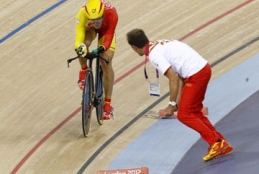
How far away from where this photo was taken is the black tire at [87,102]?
8484mm

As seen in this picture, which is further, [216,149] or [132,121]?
[132,121]

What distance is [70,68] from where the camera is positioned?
33.9ft

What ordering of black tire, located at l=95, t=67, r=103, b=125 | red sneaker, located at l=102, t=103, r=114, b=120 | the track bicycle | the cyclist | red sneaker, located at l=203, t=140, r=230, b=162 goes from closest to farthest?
red sneaker, located at l=203, t=140, r=230, b=162, the cyclist, the track bicycle, black tire, located at l=95, t=67, r=103, b=125, red sneaker, located at l=102, t=103, r=114, b=120

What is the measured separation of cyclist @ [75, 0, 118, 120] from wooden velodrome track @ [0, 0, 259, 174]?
1.80ft

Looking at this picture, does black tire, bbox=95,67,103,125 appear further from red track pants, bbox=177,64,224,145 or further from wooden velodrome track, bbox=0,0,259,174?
red track pants, bbox=177,64,224,145

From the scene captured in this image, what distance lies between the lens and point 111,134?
884 cm

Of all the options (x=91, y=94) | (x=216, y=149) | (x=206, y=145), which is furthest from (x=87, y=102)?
(x=216, y=149)

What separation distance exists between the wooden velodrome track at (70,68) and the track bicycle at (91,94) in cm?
19

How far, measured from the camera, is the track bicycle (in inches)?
334

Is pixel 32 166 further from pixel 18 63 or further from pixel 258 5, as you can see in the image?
pixel 258 5

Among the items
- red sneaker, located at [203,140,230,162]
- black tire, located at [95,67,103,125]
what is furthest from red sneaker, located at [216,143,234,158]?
black tire, located at [95,67,103,125]

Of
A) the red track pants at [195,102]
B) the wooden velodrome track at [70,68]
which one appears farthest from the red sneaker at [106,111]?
the red track pants at [195,102]

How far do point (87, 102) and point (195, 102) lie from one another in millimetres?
1524

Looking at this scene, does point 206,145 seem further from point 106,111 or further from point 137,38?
point 137,38
